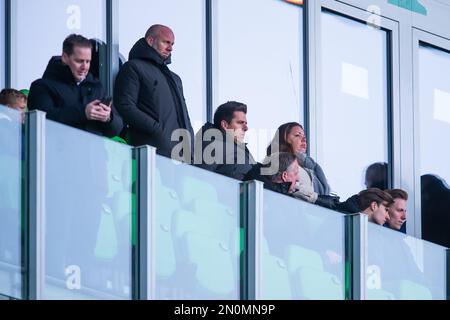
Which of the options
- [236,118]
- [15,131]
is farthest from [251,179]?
[15,131]

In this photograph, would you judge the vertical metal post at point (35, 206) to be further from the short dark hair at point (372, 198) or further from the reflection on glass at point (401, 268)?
the short dark hair at point (372, 198)

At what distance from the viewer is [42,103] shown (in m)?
13.6

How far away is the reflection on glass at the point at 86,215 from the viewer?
40.3ft

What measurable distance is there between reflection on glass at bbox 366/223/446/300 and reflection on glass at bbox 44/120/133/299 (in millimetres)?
2431

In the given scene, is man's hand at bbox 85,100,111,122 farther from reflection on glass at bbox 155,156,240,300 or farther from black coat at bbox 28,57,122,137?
reflection on glass at bbox 155,156,240,300

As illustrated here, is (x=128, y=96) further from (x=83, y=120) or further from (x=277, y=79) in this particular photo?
(x=277, y=79)

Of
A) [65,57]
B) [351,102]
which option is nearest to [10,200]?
[65,57]

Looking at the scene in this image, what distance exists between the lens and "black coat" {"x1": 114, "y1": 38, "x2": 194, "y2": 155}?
14.7 m

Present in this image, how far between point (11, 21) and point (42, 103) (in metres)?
2.02

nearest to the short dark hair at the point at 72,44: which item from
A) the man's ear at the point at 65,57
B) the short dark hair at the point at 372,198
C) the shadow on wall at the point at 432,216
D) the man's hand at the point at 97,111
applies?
the man's ear at the point at 65,57

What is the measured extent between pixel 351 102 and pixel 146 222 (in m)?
7.13

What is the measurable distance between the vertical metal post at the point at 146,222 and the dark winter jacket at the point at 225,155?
1748mm
